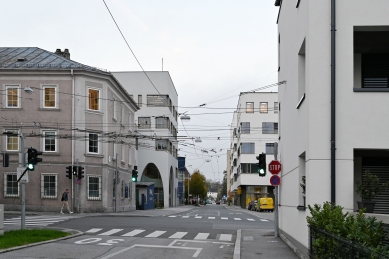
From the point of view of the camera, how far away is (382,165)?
14.6m

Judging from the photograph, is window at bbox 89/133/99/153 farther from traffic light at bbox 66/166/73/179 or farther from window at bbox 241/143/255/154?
window at bbox 241/143/255/154

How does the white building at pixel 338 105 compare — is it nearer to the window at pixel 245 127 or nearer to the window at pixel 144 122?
the window at pixel 144 122

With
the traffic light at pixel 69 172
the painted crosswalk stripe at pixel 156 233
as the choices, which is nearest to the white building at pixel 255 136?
the traffic light at pixel 69 172

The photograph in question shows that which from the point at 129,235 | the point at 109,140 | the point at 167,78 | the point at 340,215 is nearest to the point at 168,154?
the point at 167,78

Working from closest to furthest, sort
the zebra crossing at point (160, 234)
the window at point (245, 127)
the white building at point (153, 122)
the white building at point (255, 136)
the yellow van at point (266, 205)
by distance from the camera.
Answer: the zebra crossing at point (160, 234)
the yellow van at point (266, 205)
the white building at point (153, 122)
the white building at point (255, 136)
the window at point (245, 127)

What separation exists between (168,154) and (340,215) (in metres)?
62.5

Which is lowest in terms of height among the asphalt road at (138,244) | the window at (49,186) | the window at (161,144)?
→ the asphalt road at (138,244)

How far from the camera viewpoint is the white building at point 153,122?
69.6 m

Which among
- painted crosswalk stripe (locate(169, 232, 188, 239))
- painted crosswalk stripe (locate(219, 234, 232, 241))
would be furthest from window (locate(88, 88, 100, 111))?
painted crosswalk stripe (locate(219, 234, 232, 241))

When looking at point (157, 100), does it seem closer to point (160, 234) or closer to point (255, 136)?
point (255, 136)

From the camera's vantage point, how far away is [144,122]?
70.2 m

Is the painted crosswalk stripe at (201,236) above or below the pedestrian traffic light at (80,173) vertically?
below

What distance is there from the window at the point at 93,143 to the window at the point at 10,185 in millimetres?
5791

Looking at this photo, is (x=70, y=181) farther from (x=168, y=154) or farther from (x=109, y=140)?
(x=168, y=154)
